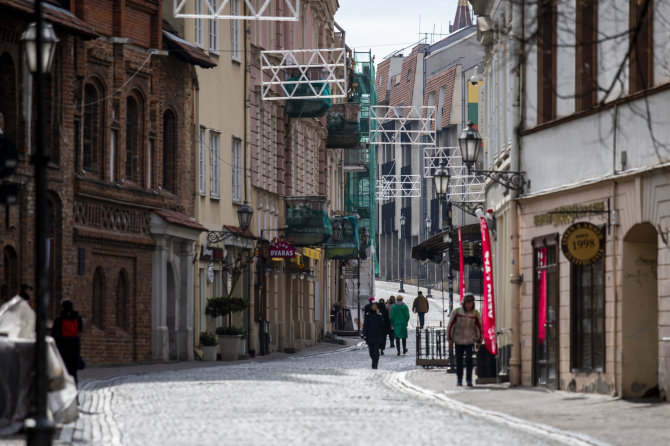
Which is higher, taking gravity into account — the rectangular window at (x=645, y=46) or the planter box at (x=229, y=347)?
the rectangular window at (x=645, y=46)

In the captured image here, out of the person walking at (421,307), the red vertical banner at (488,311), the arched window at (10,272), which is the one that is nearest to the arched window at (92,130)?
the arched window at (10,272)

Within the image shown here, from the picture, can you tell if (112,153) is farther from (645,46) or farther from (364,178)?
(364,178)

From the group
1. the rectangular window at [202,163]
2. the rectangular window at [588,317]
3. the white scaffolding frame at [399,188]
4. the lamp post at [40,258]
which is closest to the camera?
the lamp post at [40,258]

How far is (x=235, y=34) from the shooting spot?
45.1 metres

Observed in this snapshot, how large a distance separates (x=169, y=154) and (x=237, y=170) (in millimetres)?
6417

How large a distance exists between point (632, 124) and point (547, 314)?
475 cm

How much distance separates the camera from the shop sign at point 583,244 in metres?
22.5

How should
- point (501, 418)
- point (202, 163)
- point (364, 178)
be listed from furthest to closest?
point (364, 178), point (202, 163), point (501, 418)

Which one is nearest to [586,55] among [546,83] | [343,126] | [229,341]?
[546,83]

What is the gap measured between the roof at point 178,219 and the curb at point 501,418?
11.0m

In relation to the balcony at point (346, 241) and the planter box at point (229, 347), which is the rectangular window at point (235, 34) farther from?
the balcony at point (346, 241)

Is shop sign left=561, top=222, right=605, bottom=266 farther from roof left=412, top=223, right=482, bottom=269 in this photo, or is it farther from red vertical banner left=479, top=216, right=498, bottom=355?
roof left=412, top=223, right=482, bottom=269

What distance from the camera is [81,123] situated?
33.2 metres

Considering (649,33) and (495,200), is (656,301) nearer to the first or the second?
(649,33)
